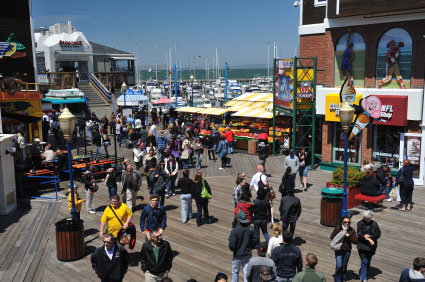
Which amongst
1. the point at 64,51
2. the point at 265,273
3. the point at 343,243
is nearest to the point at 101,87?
the point at 64,51

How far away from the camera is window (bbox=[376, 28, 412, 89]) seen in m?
17.8

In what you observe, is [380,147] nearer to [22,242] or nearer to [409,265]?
[409,265]

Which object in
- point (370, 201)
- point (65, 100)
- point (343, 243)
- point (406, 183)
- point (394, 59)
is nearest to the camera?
point (343, 243)

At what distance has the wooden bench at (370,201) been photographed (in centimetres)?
1386

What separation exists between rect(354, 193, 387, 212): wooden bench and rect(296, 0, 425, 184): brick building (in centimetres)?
429

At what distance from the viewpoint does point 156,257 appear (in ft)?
23.6

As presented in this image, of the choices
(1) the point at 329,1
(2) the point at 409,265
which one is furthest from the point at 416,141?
(2) the point at 409,265

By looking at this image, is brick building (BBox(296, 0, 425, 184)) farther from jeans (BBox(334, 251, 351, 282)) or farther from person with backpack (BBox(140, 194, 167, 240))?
person with backpack (BBox(140, 194, 167, 240))

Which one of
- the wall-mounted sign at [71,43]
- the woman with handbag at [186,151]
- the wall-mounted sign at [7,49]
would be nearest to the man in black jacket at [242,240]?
the woman with handbag at [186,151]

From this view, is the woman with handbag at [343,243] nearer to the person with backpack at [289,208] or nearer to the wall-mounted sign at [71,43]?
the person with backpack at [289,208]

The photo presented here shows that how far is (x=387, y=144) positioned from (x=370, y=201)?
5.70m

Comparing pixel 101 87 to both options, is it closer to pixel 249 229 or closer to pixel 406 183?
pixel 406 183

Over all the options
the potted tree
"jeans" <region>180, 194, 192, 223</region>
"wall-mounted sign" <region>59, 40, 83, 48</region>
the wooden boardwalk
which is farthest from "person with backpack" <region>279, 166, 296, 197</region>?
"wall-mounted sign" <region>59, 40, 83, 48</region>

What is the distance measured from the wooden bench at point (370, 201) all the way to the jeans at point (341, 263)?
5600 millimetres
